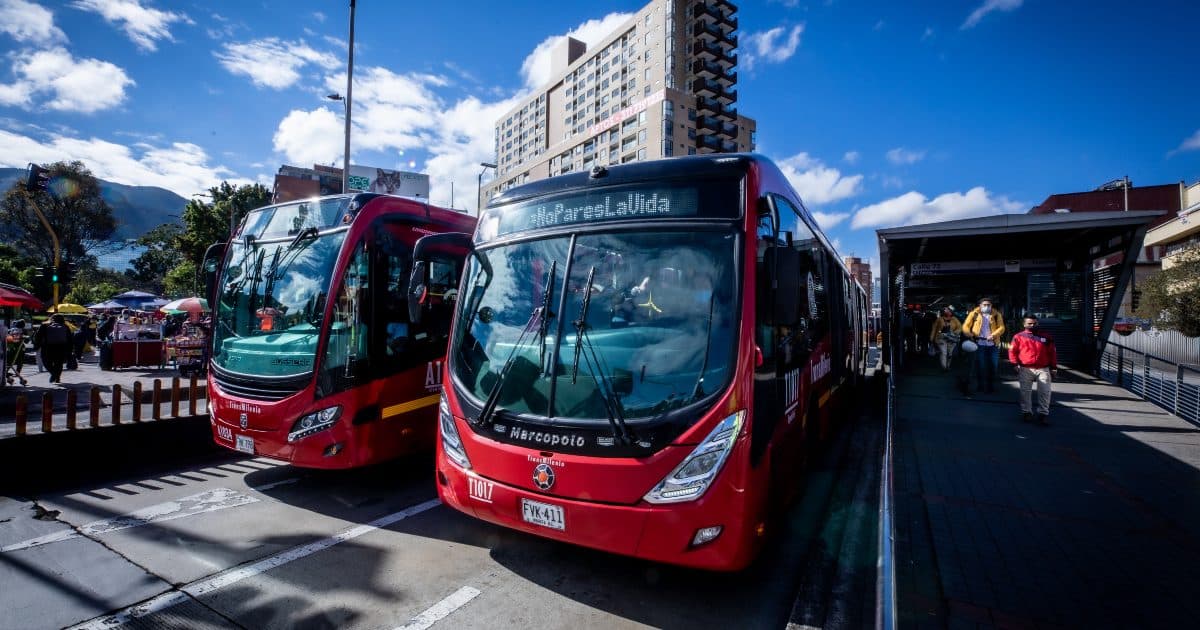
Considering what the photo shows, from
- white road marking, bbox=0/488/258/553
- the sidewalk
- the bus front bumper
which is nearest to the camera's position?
the bus front bumper

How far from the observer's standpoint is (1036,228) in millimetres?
12367

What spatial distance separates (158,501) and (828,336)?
25.1 feet

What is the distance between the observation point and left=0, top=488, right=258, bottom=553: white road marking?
4422mm

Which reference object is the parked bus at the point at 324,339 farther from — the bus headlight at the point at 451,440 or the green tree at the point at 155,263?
the green tree at the point at 155,263

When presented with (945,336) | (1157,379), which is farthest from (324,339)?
(945,336)

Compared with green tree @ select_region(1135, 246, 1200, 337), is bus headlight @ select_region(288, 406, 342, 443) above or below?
below

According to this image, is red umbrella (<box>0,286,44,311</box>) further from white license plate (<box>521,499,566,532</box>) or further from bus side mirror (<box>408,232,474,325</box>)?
white license plate (<box>521,499,566,532</box>)

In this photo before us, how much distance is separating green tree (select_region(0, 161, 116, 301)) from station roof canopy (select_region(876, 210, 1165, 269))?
2790 inches

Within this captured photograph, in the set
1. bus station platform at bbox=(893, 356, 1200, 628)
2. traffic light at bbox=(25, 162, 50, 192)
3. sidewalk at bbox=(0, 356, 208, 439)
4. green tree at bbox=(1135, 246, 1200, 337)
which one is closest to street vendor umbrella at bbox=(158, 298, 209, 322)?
sidewalk at bbox=(0, 356, 208, 439)

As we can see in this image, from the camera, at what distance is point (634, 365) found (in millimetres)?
3502

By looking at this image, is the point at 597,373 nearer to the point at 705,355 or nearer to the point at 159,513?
the point at 705,355

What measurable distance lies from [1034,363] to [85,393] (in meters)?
19.1

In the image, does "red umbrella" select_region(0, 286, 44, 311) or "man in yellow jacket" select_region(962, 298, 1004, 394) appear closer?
"man in yellow jacket" select_region(962, 298, 1004, 394)

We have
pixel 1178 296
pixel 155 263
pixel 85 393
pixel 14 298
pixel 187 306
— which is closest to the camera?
pixel 85 393
